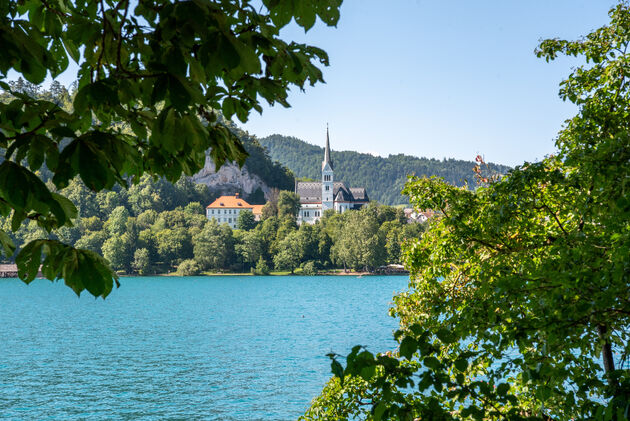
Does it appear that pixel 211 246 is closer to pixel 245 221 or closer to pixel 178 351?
pixel 245 221

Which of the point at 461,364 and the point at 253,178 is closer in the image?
the point at 461,364

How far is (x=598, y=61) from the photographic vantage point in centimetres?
660

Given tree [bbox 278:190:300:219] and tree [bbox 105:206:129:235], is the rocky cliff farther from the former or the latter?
tree [bbox 105:206:129:235]

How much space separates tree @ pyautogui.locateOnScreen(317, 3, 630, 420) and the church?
133890mm

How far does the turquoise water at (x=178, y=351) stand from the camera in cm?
2195

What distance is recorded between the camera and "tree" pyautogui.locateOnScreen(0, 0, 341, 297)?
1.83 metres

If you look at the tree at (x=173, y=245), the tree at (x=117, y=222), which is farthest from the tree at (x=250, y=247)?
the tree at (x=117, y=222)

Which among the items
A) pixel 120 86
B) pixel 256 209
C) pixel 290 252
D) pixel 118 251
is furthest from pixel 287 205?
pixel 120 86

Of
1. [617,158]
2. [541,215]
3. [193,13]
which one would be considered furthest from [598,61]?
[193,13]

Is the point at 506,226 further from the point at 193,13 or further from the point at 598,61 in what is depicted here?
the point at 193,13

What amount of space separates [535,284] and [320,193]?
14528cm

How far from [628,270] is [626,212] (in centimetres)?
29

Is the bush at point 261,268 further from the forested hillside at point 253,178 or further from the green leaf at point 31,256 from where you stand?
the green leaf at point 31,256

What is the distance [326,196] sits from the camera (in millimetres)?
147250
